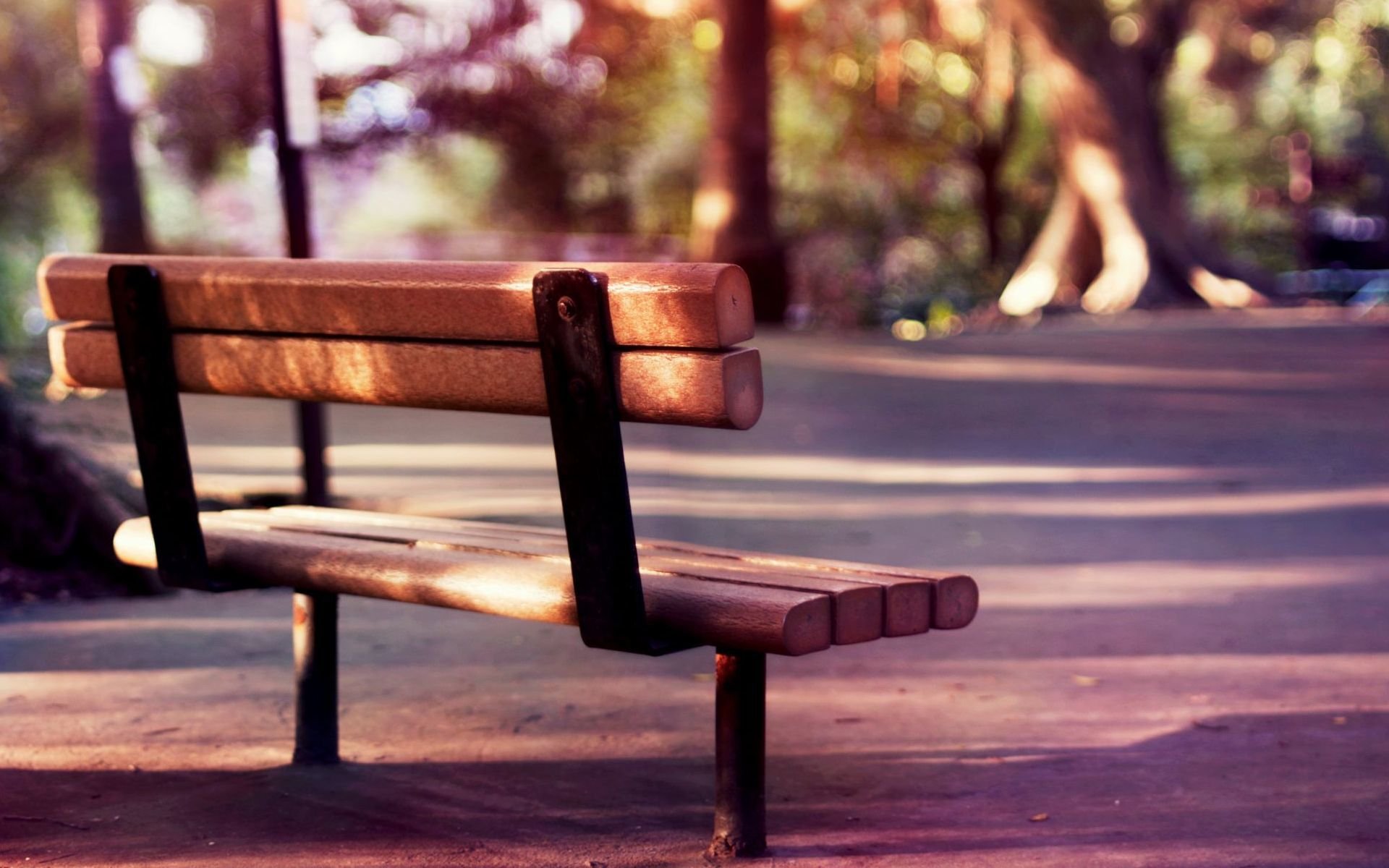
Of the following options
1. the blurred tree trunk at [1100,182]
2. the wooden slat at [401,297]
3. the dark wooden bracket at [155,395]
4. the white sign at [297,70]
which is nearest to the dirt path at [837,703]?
the dark wooden bracket at [155,395]

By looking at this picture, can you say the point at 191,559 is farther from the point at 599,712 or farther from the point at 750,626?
the point at 750,626

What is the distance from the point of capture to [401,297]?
3205mm

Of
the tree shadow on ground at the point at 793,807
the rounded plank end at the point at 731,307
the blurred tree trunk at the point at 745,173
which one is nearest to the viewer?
the rounded plank end at the point at 731,307

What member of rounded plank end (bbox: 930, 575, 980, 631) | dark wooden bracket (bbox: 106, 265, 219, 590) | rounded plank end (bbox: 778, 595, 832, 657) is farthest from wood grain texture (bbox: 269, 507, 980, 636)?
dark wooden bracket (bbox: 106, 265, 219, 590)

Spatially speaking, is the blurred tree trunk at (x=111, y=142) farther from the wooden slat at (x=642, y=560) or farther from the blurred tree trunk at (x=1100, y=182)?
the wooden slat at (x=642, y=560)

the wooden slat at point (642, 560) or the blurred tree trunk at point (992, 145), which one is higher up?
the wooden slat at point (642, 560)

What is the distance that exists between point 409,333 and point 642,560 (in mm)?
605

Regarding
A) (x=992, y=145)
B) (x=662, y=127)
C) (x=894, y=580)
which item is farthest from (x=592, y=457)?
(x=662, y=127)

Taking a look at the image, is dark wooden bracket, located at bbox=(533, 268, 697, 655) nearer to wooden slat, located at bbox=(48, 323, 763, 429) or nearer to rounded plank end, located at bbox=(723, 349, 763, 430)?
wooden slat, located at bbox=(48, 323, 763, 429)

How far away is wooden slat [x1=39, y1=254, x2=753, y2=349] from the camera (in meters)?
2.81

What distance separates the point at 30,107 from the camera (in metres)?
24.7

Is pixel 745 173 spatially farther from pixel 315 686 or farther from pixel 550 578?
pixel 550 578

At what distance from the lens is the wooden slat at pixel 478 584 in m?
2.88

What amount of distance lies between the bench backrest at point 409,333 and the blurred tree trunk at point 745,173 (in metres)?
13.3
